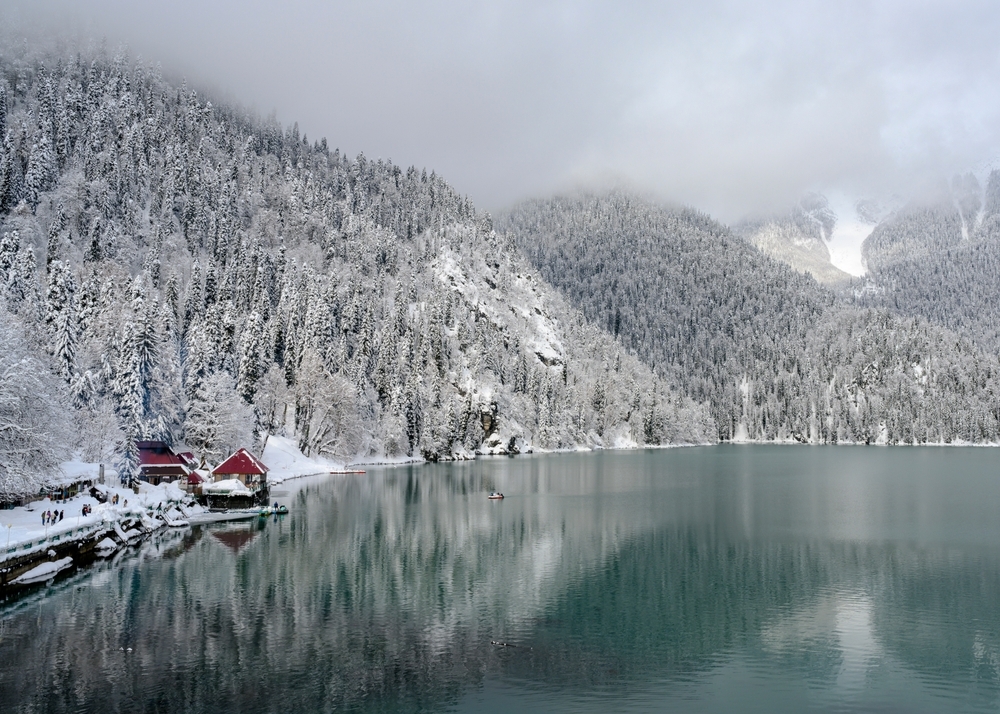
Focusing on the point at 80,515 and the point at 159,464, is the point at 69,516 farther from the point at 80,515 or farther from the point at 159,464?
the point at 159,464

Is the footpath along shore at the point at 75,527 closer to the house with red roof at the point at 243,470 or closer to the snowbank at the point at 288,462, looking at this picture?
the house with red roof at the point at 243,470

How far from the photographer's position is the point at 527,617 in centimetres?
3772

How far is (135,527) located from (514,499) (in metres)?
43.1

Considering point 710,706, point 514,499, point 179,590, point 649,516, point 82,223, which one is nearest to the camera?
point 710,706

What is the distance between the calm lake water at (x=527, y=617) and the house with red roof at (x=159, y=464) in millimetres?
20343

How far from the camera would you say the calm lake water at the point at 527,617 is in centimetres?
2777

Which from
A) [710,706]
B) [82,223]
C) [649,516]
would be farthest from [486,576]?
[82,223]

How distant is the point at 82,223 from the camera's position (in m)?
158

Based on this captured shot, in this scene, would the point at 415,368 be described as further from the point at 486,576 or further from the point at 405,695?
the point at 405,695

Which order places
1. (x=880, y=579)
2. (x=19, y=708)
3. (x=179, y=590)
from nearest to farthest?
1. (x=19, y=708)
2. (x=179, y=590)
3. (x=880, y=579)

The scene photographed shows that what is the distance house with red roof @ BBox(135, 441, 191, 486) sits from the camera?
83806 millimetres

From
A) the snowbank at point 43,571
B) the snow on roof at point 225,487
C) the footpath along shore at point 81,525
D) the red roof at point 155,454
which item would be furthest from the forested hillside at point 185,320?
the snowbank at point 43,571

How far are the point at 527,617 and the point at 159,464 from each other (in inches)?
2496

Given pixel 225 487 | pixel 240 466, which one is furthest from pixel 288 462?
pixel 225 487
